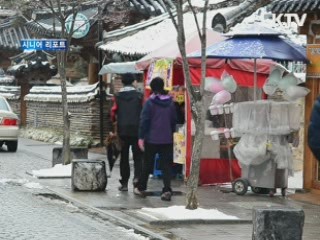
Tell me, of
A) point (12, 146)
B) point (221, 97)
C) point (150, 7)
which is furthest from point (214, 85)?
point (150, 7)

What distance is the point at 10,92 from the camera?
34000mm

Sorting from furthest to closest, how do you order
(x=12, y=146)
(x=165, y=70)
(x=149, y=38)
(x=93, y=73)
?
(x=93, y=73)
(x=12, y=146)
(x=149, y=38)
(x=165, y=70)

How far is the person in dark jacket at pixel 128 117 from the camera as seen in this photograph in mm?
13125

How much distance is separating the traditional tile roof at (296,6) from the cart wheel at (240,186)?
9.32 ft

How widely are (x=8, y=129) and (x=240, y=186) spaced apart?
35.3ft

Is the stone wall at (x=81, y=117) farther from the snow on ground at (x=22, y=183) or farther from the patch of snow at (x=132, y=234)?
the patch of snow at (x=132, y=234)

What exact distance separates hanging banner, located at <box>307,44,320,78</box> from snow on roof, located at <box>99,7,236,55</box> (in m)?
5.68

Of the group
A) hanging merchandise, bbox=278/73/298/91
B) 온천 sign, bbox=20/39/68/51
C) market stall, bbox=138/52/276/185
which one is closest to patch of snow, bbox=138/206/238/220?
hanging merchandise, bbox=278/73/298/91

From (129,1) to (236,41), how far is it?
10.8 m

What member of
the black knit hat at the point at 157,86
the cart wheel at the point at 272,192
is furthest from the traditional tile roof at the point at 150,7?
the black knit hat at the point at 157,86

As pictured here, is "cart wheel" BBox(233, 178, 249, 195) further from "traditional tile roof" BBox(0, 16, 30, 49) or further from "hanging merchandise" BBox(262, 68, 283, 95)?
"traditional tile roof" BBox(0, 16, 30, 49)

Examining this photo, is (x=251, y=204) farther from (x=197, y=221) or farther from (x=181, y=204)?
(x=197, y=221)

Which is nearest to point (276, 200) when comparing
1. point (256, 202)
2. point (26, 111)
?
point (256, 202)

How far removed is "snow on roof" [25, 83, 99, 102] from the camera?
25453mm
